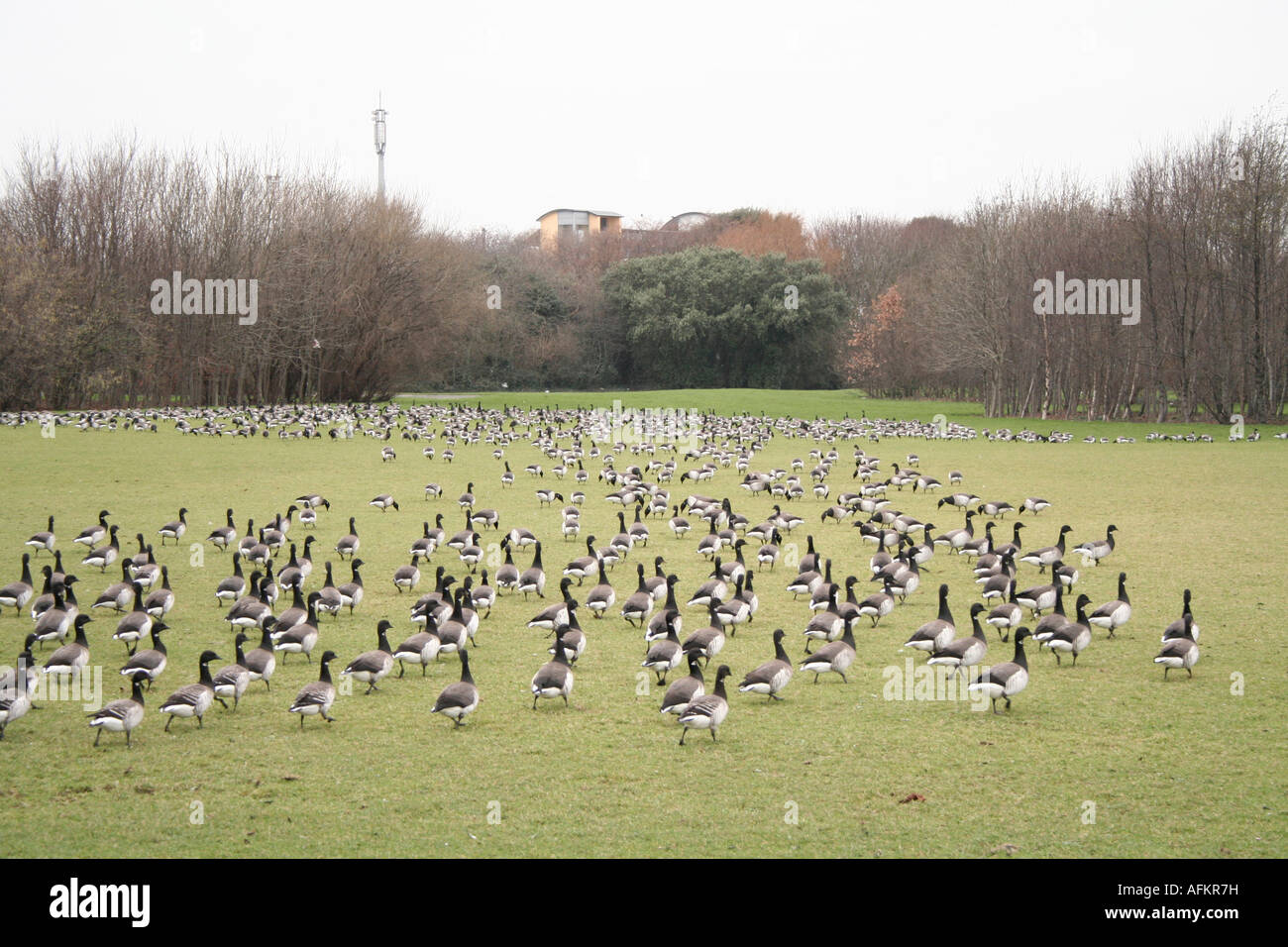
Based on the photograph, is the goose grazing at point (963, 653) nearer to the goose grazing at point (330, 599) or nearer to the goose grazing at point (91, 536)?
the goose grazing at point (330, 599)

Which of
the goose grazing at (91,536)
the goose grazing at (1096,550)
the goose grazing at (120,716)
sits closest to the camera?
the goose grazing at (120,716)

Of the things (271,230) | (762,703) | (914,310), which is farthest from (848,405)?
(762,703)

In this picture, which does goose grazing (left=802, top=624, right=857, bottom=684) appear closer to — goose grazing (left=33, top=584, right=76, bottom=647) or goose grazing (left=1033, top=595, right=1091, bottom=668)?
goose grazing (left=1033, top=595, right=1091, bottom=668)

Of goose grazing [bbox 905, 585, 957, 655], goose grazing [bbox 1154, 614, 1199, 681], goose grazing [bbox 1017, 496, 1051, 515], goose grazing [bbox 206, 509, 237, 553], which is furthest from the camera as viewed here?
goose grazing [bbox 1017, 496, 1051, 515]

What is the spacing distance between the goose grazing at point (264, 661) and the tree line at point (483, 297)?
48675mm

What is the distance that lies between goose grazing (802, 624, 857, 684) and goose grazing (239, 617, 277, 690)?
5901 mm

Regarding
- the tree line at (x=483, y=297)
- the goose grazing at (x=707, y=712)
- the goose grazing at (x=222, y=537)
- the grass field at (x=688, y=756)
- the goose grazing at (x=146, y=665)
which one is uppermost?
the tree line at (x=483, y=297)

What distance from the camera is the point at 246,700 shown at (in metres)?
11.4

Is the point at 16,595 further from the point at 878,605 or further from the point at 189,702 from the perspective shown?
the point at 878,605

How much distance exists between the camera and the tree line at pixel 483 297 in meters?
56.8

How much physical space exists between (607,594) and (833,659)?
4.07m

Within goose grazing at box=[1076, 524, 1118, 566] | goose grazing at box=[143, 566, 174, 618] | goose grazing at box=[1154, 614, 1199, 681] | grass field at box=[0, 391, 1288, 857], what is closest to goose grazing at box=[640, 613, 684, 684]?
grass field at box=[0, 391, 1288, 857]

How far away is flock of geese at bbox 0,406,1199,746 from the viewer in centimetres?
1125

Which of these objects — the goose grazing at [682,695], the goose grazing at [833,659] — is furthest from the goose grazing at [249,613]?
Result: the goose grazing at [833,659]
